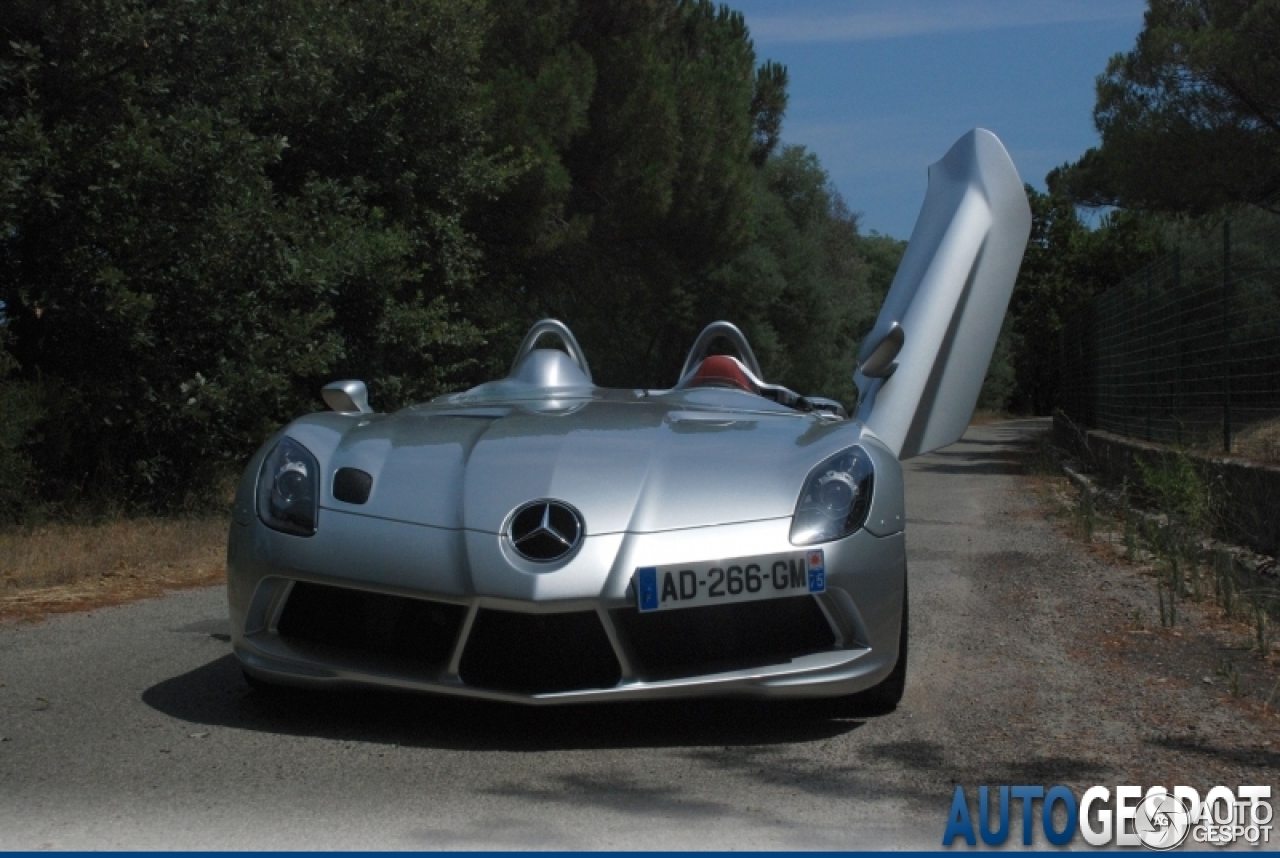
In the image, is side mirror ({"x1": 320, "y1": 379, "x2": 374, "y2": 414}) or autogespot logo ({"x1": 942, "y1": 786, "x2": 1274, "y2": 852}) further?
side mirror ({"x1": 320, "y1": 379, "x2": 374, "y2": 414})

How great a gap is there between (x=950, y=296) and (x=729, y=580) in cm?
348

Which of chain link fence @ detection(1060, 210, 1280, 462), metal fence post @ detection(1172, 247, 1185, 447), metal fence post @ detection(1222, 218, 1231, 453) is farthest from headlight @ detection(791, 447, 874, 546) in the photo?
metal fence post @ detection(1172, 247, 1185, 447)

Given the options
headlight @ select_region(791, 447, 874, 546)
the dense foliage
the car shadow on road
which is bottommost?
the car shadow on road

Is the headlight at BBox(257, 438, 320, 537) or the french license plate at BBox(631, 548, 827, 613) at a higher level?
the headlight at BBox(257, 438, 320, 537)

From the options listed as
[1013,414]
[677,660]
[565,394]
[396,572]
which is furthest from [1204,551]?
[1013,414]

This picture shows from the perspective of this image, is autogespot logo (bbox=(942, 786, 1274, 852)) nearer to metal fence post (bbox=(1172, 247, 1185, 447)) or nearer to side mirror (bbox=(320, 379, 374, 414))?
side mirror (bbox=(320, 379, 374, 414))

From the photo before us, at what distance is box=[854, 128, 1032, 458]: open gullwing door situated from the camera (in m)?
6.39

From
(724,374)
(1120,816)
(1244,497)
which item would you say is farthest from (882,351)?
(1244,497)

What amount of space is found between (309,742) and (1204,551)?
5900 millimetres

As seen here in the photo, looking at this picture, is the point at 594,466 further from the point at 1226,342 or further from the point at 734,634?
the point at 1226,342

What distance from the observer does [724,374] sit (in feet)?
20.5

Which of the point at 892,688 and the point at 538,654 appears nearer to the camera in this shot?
the point at 538,654

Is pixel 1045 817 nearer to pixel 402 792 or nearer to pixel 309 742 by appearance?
pixel 402 792

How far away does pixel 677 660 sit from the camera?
12.9ft
